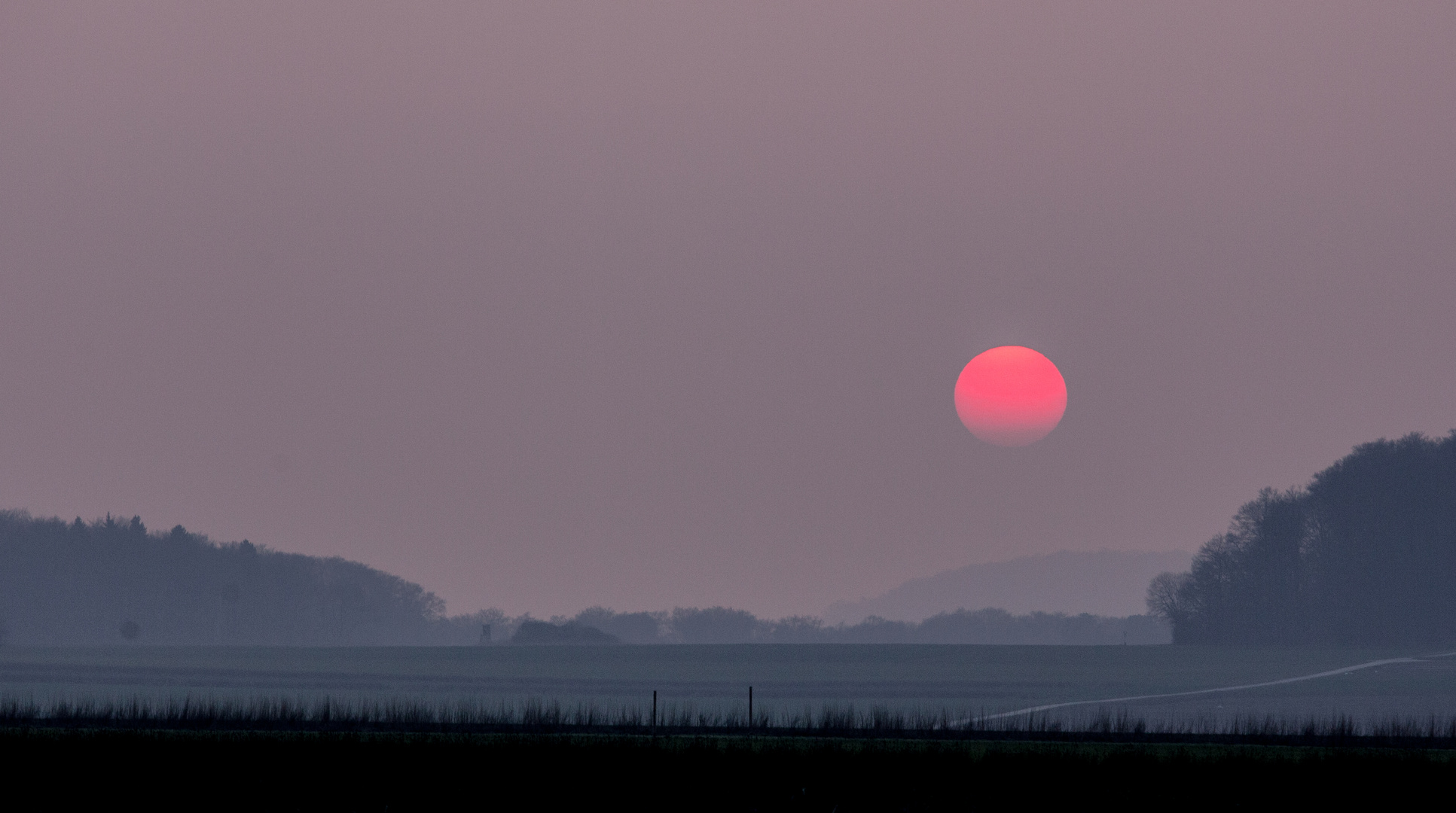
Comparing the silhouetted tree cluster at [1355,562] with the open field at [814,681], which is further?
the silhouetted tree cluster at [1355,562]

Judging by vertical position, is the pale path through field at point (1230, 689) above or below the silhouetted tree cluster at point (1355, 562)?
below

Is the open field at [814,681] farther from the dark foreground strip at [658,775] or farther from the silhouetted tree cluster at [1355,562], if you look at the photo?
the dark foreground strip at [658,775]

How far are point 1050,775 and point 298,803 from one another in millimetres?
17094

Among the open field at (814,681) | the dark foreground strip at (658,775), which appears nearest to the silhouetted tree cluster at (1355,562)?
the open field at (814,681)

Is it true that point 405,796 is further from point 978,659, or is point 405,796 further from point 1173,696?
point 978,659

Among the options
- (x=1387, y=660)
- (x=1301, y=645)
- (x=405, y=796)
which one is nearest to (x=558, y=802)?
(x=405, y=796)

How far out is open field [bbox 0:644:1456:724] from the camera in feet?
366

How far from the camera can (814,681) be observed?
509 ft

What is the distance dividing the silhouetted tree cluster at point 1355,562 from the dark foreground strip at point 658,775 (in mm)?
119918

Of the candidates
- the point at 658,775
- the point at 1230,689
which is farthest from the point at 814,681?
the point at 658,775

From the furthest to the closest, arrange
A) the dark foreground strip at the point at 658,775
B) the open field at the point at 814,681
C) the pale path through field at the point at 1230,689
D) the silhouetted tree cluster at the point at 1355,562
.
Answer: the silhouetted tree cluster at the point at 1355,562, the open field at the point at 814,681, the pale path through field at the point at 1230,689, the dark foreground strip at the point at 658,775

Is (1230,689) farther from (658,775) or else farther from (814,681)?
(658,775)

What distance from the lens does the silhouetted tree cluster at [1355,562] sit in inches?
6270

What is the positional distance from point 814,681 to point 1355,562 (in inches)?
2028
